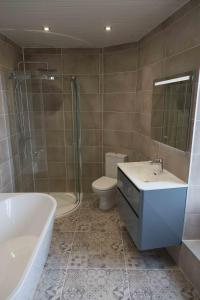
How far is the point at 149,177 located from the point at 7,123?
1.98 metres

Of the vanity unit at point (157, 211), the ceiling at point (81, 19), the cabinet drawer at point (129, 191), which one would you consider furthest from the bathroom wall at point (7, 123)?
the vanity unit at point (157, 211)

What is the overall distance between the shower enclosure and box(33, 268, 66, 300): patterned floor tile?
3.53 ft

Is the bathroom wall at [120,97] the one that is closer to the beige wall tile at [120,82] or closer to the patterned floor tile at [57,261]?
the beige wall tile at [120,82]

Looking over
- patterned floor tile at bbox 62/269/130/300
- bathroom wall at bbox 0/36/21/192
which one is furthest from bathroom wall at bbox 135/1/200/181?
bathroom wall at bbox 0/36/21/192

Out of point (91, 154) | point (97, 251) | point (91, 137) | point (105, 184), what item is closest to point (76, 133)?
point (91, 137)

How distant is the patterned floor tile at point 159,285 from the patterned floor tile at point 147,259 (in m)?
0.07

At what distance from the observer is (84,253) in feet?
7.43

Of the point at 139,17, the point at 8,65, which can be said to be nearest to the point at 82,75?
the point at 8,65

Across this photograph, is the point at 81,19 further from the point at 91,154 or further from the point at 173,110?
the point at 91,154

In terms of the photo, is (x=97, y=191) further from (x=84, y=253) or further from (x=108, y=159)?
(x=84, y=253)

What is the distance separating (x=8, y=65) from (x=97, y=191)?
2.15 metres

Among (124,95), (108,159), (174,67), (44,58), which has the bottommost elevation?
(108,159)

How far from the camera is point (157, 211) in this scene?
1.88m

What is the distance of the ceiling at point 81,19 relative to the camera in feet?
6.14
